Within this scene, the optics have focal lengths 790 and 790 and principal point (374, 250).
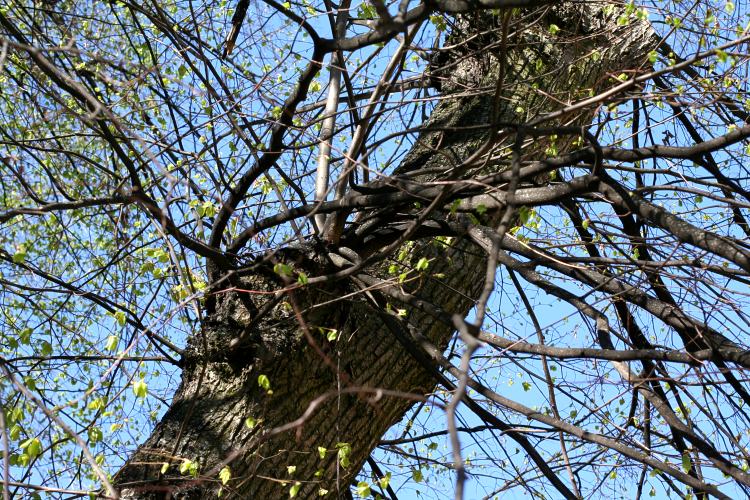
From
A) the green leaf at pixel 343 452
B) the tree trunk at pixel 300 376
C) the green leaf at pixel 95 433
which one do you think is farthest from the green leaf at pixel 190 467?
the green leaf at pixel 343 452

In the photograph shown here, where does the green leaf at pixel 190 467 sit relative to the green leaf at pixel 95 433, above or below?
below

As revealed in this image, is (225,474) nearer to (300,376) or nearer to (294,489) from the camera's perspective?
(294,489)

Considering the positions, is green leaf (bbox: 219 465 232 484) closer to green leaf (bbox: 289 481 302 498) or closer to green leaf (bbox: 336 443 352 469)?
green leaf (bbox: 289 481 302 498)

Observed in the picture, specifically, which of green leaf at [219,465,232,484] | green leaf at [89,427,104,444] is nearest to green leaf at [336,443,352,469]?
green leaf at [219,465,232,484]

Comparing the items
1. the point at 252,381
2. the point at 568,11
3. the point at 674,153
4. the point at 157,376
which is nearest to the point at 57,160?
the point at 157,376

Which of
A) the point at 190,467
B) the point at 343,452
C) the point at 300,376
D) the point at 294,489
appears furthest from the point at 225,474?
the point at 300,376

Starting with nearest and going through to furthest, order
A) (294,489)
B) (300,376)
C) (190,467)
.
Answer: (190,467)
(294,489)
(300,376)

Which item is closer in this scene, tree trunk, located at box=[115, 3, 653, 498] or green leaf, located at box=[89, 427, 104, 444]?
green leaf, located at box=[89, 427, 104, 444]

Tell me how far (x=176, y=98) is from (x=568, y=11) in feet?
7.70

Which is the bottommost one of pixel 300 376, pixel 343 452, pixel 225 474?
pixel 225 474

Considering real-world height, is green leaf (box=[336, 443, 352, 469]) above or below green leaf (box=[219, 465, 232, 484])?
above

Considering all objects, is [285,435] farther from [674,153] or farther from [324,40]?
[674,153]

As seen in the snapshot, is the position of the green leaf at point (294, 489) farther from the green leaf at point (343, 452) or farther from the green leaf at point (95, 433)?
the green leaf at point (95, 433)

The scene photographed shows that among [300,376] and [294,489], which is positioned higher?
[300,376]
